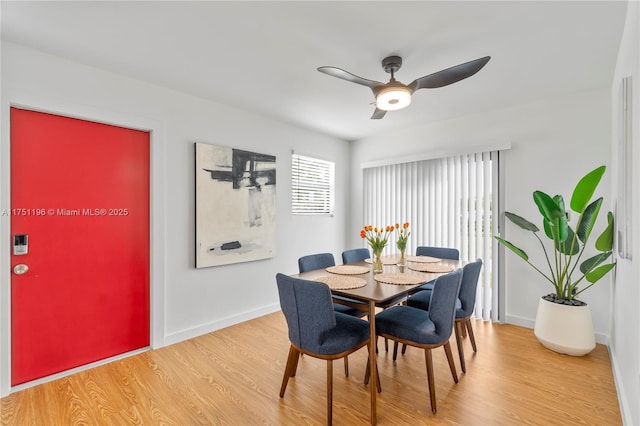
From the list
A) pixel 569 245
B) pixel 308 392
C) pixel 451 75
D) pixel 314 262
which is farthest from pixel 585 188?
pixel 308 392

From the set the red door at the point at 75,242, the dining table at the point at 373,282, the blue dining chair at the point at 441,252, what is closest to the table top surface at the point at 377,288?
the dining table at the point at 373,282

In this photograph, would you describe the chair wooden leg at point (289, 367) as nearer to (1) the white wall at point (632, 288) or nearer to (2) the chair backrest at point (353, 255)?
(2) the chair backrest at point (353, 255)

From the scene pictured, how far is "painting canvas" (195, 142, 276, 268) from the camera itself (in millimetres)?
3133

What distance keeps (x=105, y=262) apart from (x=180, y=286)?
2.31ft

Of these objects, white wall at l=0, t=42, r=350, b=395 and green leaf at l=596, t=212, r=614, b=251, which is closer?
white wall at l=0, t=42, r=350, b=395

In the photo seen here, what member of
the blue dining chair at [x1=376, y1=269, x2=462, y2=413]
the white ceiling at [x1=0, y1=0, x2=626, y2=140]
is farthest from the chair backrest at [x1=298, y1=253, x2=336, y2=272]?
the white ceiling at [x1=0, y1=0, x2=626, y2=140]

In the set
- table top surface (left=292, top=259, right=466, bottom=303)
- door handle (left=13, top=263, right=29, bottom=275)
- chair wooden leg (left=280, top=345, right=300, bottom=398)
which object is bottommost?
chair wooden leg (left=280, top=345, right=300, bottom=398)

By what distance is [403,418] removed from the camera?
6.14 feet

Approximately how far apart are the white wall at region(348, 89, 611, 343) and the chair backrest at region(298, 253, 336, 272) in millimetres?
2174

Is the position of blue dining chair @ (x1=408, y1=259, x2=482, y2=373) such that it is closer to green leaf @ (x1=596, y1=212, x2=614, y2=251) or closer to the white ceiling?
green leaf @ (x1=596, y1=212, x2=614, y2=251)

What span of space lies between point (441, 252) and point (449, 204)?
2.77ft

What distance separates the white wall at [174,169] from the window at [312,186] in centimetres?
13

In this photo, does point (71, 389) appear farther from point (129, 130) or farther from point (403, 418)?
point (403, 418)

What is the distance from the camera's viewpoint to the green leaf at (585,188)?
2473mm
